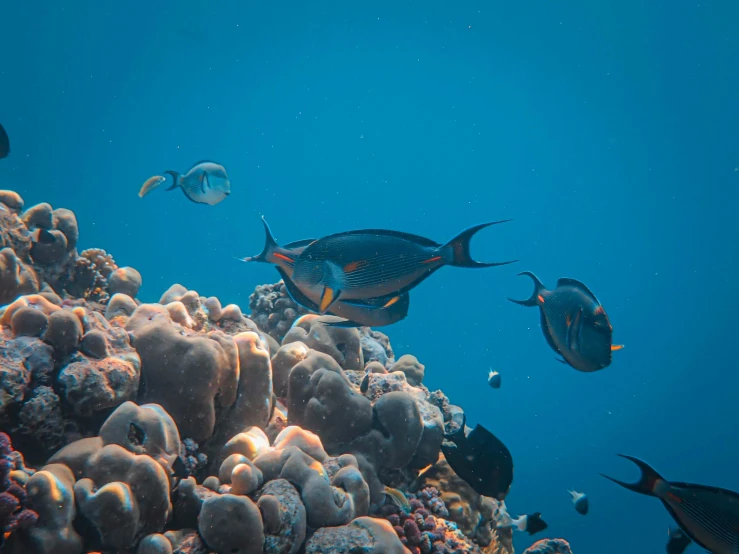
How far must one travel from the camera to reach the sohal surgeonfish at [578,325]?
325cm

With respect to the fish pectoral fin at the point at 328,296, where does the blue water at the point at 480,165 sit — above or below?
above

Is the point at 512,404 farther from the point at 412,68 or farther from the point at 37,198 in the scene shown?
the point at 37,198

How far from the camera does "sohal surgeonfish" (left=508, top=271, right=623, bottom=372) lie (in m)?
3.25

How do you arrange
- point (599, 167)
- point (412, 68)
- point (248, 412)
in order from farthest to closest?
point (599, 167), point (412, 68), point (248, 412)

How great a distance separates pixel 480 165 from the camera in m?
63.8

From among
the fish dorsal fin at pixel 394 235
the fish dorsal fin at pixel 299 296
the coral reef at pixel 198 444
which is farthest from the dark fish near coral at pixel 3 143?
the fish dorsal fin at pixel 394 235

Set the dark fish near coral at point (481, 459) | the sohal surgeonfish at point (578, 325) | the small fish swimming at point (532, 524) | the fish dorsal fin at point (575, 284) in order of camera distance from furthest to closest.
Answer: the small fish swimming at point (532, 524), the dark fish near coral at point (481, 459), the fish dorsal fin at point (575, 284), the sohal surgeonfish at point (578, 325)

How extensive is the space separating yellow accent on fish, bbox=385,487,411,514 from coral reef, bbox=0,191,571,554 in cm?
3

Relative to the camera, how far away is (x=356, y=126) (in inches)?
2458

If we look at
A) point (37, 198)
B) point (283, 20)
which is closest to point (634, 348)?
point (283, 20)

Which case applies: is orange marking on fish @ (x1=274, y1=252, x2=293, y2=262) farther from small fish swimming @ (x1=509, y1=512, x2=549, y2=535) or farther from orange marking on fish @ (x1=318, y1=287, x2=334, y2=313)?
small fish swimming @ (x1=509, y1=512, x2=549, y2=535)

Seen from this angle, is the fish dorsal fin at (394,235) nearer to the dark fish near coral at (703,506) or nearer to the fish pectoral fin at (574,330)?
the fish pectoral fin at (574,330)

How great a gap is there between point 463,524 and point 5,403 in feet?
14.1

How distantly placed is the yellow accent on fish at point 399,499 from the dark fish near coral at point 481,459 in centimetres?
62
